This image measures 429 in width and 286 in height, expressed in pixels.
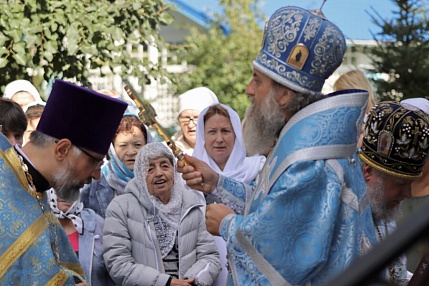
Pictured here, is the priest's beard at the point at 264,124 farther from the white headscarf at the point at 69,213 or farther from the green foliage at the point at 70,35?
the green foliage at the point at 70,35

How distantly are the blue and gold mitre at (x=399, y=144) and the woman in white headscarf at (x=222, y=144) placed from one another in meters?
2.21

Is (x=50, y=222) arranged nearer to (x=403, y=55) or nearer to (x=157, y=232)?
(x=157, y=232)

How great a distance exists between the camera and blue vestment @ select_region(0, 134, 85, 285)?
3.73m

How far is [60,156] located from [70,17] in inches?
204

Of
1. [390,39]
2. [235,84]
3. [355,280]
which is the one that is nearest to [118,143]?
[355,280]

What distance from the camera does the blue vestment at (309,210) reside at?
3492mm

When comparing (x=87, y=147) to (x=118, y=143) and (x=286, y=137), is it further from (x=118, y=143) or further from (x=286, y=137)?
(x=118, y=143)

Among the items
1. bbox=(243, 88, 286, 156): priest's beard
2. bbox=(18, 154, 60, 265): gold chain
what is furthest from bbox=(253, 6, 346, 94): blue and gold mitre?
bbox=(18, 154, 60, 265): gold chain

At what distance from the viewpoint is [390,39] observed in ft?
41.7

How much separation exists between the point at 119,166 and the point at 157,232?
84 centimetres

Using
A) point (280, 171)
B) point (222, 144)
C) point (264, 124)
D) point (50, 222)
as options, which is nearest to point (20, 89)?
point (222, 144)

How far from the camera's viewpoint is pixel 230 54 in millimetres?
20516

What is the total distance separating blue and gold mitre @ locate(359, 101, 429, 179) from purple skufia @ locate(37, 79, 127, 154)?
1250mm

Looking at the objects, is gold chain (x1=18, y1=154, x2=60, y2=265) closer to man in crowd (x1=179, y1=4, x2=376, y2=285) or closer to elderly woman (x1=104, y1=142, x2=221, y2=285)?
man in crowd (x1=179, y1=4, x2=376, y2=285)
